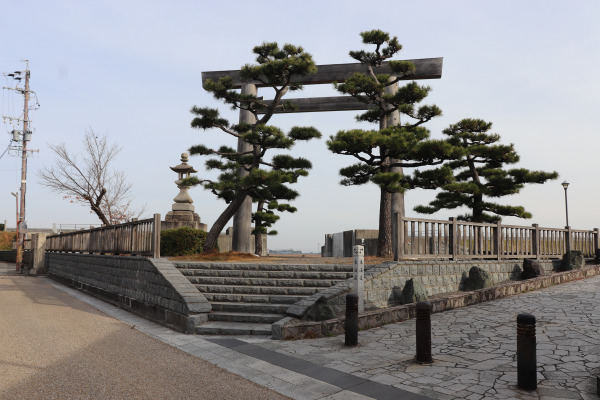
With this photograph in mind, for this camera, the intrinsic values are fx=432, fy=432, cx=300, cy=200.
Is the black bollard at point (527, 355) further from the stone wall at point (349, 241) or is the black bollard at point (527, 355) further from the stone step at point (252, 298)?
the stone wall at point (349, 241)

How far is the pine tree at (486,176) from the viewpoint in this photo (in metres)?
19.8

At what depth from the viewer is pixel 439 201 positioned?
20016 millimetres

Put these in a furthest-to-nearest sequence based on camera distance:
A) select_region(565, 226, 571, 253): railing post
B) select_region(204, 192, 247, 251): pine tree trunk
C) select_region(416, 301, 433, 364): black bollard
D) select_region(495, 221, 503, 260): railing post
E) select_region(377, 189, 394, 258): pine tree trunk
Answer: select_region(565, 226, 571, 253): railing post < select_region(204, 192, 247, 251): pine tree trunk < select_region(377, 189, 394, 258): pine tree trunk < select_region(495, 221, 503, 260): railing post < select_region(416, 301, 433, 364): black bollard

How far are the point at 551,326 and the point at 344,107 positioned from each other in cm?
1225

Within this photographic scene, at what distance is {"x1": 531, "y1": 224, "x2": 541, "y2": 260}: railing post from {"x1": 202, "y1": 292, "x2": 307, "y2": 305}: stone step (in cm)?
1207

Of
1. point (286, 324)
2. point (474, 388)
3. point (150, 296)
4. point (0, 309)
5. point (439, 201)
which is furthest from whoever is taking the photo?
point (439, 201)

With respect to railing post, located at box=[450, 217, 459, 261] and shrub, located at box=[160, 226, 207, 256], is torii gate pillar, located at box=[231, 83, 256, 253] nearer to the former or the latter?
shrub, located at box=[160, 226, 207, 256]

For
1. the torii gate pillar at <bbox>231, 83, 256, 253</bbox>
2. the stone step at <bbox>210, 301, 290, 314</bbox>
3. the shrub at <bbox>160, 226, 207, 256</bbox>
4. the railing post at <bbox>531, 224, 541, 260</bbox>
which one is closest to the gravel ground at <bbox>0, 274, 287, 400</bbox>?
the stone step at <bbox>210, 301, 290, 314</bbox>

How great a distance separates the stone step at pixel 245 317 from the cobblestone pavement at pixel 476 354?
138 centimetres

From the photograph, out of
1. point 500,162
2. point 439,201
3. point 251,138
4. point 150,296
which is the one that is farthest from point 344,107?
point 150,296

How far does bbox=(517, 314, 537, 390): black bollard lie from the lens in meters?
5.10

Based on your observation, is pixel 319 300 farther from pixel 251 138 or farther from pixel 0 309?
pixel 0 309

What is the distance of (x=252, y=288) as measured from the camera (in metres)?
10.6

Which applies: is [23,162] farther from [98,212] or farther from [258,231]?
[258,231]
